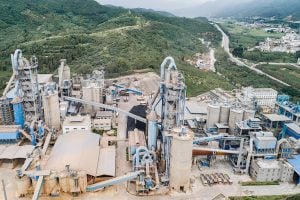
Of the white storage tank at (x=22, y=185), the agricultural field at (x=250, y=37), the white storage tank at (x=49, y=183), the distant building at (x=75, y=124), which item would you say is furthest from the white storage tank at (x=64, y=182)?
the agricultural field at (x=250, y=37)

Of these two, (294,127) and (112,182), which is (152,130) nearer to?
(112,182)

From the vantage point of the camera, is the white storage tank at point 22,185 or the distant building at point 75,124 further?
the distant building at point 75,124

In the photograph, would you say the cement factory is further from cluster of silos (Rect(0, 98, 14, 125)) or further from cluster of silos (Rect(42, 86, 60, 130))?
cluster of silos (Rect(42, 86, 60, 130))

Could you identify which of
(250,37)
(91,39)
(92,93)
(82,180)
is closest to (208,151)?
(82,180)

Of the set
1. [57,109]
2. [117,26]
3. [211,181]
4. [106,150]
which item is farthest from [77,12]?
[211,181]

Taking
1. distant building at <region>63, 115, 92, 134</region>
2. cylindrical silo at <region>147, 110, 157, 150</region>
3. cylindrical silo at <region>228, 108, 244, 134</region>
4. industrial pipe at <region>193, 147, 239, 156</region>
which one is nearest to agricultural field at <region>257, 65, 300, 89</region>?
cylindrical silo at <region>228, 108, 244, 134</region>

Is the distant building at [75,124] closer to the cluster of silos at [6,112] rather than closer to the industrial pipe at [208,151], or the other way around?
the cluster of silos at [6,112]
